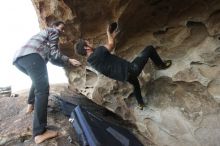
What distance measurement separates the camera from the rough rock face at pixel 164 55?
16.8 feet

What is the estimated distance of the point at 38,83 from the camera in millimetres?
4742

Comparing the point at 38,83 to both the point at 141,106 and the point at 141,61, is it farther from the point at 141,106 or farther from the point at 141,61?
the point at 141,106

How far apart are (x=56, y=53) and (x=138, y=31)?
5.25ft

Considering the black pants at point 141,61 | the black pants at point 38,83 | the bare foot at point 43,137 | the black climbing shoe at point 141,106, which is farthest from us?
the black climbing shoe at point 141,106

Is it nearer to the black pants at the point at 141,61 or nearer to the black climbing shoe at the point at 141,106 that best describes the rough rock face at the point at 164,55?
the black climbing shoe at the point at 141,106

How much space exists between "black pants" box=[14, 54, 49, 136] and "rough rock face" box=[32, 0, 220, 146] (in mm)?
1339

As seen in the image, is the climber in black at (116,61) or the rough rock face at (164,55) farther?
the climber in black at (116,61)

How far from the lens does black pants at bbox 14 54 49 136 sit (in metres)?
4.68

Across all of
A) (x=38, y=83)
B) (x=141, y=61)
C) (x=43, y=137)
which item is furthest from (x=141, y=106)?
(x=38, y=83)

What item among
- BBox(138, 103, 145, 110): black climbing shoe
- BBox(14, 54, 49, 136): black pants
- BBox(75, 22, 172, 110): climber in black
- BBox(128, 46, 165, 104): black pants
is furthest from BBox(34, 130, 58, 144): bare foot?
BBox(138, 103, 145, 110): black climbing shoe

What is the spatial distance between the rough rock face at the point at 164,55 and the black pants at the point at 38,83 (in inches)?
52.7

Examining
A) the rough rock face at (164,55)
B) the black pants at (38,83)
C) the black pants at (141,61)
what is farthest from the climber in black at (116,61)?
the black pants at (38,83)

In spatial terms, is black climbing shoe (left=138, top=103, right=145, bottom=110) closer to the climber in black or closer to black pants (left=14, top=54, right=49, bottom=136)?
the climber in black

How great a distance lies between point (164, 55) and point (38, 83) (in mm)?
2284
